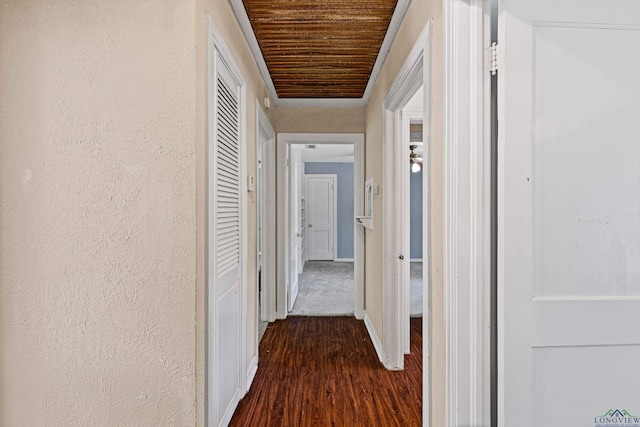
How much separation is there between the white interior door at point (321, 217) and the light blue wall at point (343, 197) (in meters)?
0.17

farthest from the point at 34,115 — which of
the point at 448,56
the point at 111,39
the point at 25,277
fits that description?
the point at 448,56

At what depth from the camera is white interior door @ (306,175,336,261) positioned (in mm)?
7828

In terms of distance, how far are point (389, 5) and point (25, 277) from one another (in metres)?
2.19

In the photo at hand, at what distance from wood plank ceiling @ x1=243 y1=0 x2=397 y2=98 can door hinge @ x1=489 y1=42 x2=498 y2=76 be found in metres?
0.95

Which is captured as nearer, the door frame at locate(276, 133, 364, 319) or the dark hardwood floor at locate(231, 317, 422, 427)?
the dark hardwood floor at locate(231, 317, 422, 427)

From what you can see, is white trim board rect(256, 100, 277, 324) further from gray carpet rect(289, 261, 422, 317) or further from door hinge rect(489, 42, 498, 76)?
door hinge rect(489, 42, 498, 76)

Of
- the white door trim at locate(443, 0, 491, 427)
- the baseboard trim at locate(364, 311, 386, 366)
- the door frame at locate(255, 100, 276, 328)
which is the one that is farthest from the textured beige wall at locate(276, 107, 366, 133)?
the white door trim at locate(443, 0, 491, 427)

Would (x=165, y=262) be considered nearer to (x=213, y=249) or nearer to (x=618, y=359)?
(x=213, y=249)

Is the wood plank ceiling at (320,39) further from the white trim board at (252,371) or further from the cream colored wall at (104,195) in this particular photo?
the white trim board at (252,371)

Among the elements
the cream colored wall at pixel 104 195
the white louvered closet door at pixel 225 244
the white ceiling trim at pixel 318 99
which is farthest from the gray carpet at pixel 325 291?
the cream colored wall at pixel 104 195

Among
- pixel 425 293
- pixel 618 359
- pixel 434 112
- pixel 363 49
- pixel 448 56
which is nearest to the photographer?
pixel 618 359

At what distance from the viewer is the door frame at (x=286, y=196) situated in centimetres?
356

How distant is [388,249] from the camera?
8.09 ft

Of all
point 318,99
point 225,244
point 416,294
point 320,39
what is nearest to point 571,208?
point 225,244
